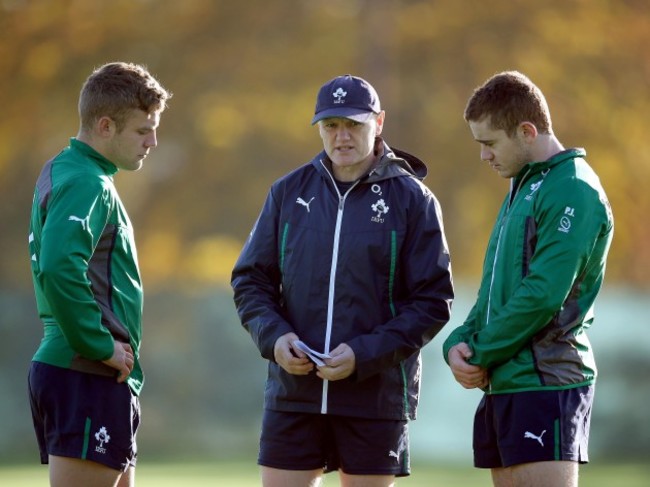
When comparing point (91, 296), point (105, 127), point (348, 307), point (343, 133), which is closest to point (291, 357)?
point (348, 307)

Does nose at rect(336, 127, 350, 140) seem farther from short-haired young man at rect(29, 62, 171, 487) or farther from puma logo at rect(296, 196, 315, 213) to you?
short-haired young man at rect(29, 62, 171, 487)

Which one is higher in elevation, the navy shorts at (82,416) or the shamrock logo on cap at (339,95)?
the shamrock logo on cap at (339,95)

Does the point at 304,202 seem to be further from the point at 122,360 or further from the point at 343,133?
the point at 122,360

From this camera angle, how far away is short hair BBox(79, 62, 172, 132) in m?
4.58

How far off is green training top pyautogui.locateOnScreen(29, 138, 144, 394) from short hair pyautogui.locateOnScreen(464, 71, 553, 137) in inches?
52.5

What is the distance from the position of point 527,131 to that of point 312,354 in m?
1.09

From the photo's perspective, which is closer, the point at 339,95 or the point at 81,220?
the point at 81,220

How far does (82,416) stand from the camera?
433 cm

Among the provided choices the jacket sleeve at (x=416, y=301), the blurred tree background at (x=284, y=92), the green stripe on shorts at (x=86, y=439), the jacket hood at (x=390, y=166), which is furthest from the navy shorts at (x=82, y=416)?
the blurred tree background at (x=284, y=92)

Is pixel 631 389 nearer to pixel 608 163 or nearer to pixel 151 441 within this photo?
pixel 151 441

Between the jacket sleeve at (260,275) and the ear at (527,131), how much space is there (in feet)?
3.18

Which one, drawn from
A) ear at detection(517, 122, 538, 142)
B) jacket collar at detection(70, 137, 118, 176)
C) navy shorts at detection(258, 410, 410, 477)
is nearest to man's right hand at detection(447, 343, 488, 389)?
navy shorts at detection(258, 410, 410, 477)

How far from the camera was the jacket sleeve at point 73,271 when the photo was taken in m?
4.27

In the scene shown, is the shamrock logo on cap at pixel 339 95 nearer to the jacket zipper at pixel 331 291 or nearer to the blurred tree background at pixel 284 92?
the jacket zipper at pixel 331 291
